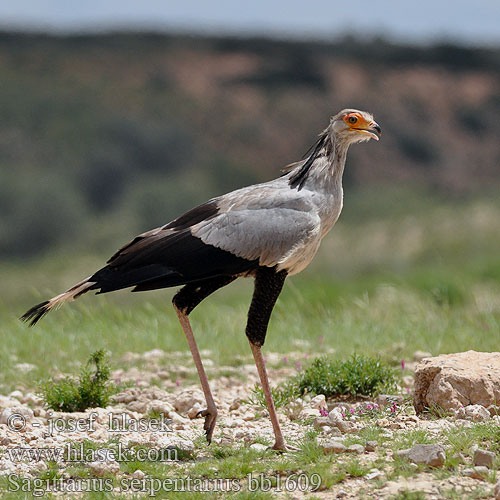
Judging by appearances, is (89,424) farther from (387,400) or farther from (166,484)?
(387,400)

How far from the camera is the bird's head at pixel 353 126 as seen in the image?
5.60 meters

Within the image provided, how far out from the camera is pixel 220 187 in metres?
52.8

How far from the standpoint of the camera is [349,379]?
6.16 metres

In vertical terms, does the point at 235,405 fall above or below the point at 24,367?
below

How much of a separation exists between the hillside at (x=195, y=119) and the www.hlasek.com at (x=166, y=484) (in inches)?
1598

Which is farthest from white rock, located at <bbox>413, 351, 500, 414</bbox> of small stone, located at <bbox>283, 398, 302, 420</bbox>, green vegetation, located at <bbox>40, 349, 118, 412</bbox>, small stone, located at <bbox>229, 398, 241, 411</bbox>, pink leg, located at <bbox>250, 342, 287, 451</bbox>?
green vegetation, located at <bbox>40, 349, 118, 412</bbox>

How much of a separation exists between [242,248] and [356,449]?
145 centimetres

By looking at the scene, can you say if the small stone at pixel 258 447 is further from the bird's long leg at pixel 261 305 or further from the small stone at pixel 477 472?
the small stone at pixel 477 472

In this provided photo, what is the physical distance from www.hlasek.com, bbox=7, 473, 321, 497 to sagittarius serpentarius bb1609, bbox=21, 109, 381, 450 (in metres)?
0.55

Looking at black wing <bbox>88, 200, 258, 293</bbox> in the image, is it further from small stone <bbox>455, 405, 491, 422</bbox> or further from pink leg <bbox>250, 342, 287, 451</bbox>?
small stone <bbox>455, 405, 491, 422</bbox>

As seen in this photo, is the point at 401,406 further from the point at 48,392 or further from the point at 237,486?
the point at 48,392

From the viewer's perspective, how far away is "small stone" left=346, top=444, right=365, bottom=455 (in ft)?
15.1

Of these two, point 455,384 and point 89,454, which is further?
point 455,384

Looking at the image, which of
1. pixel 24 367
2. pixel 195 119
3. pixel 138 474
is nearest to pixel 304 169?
pixel 138 474
